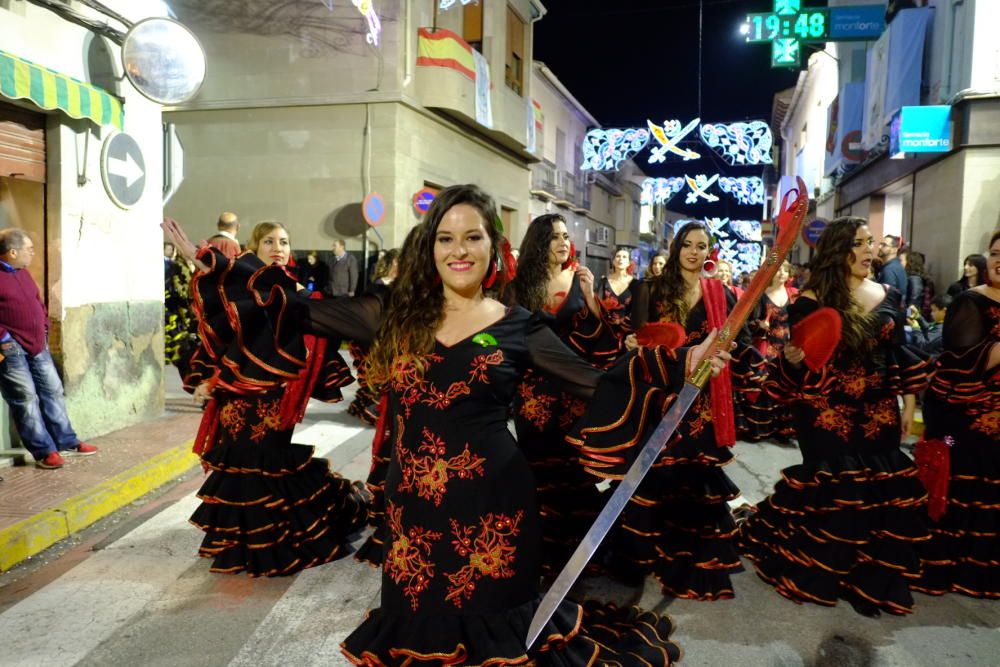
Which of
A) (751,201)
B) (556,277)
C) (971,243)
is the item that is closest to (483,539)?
(556,277)

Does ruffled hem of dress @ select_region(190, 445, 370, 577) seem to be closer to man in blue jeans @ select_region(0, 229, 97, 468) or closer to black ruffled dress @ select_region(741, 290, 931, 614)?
man in blue jeans @ select_region(0, 229, 97, 468)

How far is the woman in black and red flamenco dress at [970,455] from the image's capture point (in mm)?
3998

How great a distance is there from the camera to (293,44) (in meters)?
15.4

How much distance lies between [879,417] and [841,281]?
772mm

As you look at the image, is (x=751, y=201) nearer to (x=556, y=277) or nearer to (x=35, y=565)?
(x=556, y=277)

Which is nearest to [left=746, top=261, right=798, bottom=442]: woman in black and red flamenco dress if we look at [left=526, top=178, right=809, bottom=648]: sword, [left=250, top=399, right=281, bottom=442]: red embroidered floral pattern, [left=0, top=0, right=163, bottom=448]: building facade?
[left=250, top=399, right=281, bottom=442]: red embroidered floral pattern

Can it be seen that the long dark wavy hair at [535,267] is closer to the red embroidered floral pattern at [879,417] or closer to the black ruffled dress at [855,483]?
the black ruffled dress at [855,483]

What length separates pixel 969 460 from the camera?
4.12 metres

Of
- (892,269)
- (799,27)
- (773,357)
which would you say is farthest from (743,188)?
(773,357)

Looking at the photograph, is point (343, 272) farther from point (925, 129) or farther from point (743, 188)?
point (743, 188)

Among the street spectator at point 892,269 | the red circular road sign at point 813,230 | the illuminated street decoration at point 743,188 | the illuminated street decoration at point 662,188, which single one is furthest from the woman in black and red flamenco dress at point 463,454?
the illuminated street decoration at point 662,188

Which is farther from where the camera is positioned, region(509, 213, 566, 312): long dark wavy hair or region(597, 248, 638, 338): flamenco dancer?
region(597, 248, 638, 338): flamenco dancer

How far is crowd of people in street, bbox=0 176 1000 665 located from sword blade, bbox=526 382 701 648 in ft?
0.39

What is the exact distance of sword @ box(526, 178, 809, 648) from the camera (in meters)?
2.29
